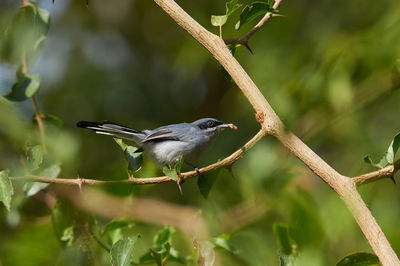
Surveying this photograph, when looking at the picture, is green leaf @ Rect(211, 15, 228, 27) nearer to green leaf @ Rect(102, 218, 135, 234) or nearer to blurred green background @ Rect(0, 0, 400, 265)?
blurred green background @ Rect(0, 0, 400, 265)

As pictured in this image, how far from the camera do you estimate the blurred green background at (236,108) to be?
2.77 meters

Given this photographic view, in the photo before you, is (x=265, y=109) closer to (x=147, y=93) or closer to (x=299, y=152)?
(x=299, y=152)

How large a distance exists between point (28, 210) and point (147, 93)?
318 centimetres

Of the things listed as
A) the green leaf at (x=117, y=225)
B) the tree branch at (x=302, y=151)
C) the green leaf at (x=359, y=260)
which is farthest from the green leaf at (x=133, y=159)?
the green leaf at (x=359, y=260)

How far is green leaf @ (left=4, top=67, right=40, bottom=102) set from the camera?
2658mm

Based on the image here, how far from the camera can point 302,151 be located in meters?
1.63

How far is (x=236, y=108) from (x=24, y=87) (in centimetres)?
278

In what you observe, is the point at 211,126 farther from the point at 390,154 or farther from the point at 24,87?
the point at 390,154

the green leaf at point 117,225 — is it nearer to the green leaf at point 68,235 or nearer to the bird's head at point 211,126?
the green leaf at point 68,235

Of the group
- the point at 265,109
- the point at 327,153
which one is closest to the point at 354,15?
the point at 327,153

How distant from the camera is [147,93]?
6387 mm

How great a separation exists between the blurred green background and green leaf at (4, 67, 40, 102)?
47mm

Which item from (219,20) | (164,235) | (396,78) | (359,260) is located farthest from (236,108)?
(359,260)

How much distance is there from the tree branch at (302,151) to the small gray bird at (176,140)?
179 cm
